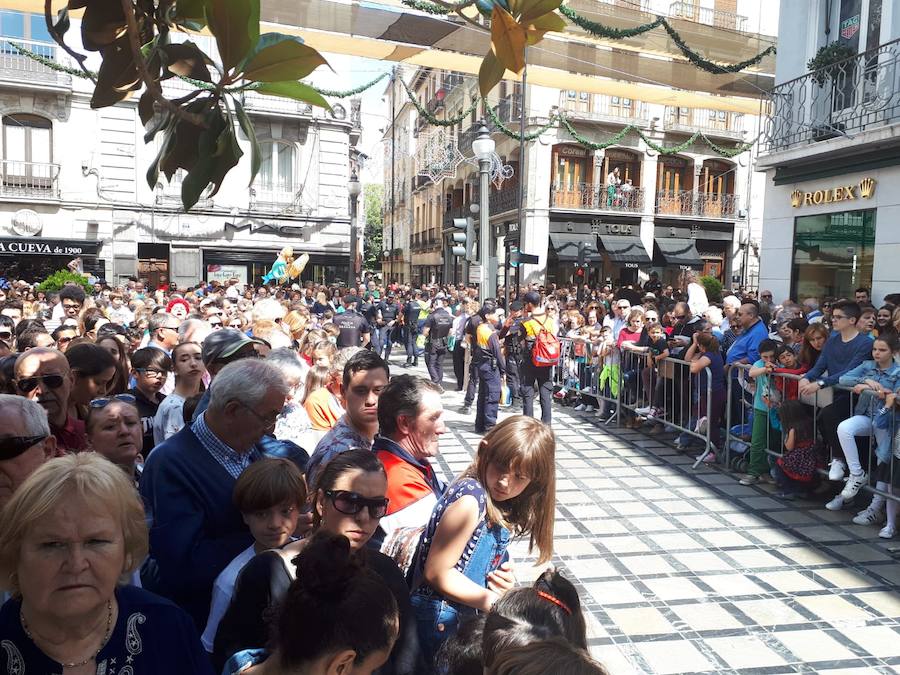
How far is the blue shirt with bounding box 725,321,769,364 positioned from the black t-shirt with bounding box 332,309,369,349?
566 cm

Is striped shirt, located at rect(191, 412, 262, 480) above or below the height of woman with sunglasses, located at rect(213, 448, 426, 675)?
above

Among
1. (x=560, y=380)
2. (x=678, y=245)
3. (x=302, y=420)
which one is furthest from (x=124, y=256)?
(x=302, y=420)

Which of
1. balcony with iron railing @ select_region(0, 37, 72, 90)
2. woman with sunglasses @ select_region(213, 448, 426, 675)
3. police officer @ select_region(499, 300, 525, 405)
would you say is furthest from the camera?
balcony with iron railing @ select_region(0, 37, 72, 90)

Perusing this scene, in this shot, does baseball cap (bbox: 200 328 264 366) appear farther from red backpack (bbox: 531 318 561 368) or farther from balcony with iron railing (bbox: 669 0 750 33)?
balcony with iron railing (bbox: 669 0 750 33)

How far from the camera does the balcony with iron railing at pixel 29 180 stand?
25.0m

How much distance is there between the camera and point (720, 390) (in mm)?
8180

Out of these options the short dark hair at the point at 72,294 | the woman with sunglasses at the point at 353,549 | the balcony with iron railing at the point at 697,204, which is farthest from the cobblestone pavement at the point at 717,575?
the balcony with iron railing at the point at 697,204

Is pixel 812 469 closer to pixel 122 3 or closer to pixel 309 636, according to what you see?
pixel 309 636

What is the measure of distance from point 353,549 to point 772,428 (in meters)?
6.16

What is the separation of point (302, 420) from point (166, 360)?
3.57 ft

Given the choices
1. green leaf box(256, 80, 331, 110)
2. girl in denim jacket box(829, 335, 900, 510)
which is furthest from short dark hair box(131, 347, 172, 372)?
girl in denim jacket box(829, 335, 900, 510)

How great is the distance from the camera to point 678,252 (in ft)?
104

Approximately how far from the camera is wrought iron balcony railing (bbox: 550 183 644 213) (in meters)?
30.7

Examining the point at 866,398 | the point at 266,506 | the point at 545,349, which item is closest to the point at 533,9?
the point at 266,506
